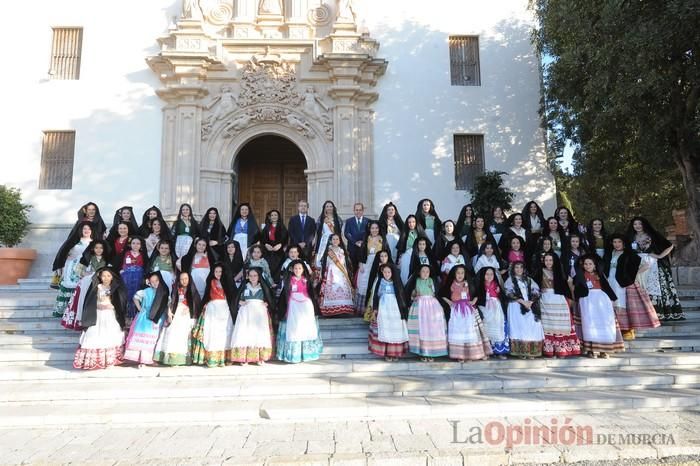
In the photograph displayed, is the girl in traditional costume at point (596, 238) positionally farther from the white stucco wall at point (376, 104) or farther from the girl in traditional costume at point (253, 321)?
the girl in traditional costume at point (253, 321)

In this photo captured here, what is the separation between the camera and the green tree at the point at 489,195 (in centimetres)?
1059

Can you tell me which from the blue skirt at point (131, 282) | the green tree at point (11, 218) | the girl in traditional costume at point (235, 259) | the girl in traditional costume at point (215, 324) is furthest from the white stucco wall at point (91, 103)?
the girl in traditional costume at point (215, 324)

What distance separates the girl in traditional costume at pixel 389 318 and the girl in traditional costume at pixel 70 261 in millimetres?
4788

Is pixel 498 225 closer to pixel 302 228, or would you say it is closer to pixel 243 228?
pixel 302 228

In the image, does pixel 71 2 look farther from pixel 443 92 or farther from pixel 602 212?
pixel 602 212

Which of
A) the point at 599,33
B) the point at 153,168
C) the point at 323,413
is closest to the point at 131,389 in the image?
the point at 323,413

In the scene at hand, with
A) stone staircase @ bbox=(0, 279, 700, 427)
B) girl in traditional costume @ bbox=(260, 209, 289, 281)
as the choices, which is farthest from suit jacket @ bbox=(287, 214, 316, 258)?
stone staircase @ bbox=(0, 279, 700, 427)

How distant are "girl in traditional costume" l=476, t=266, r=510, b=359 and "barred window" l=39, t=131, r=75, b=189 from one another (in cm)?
1056

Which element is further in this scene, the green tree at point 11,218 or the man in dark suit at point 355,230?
the green tree at point 11,218

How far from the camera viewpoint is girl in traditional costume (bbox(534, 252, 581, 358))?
652 centimetres

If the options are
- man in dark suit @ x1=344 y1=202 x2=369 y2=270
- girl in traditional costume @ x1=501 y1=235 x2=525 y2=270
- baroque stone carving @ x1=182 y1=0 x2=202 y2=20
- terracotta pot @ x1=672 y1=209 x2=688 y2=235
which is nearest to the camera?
girl in traditional costume @ x1=501 y1=235 x2=525 y2=270

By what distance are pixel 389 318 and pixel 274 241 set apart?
290 centimetres

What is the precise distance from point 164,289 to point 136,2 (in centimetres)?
968

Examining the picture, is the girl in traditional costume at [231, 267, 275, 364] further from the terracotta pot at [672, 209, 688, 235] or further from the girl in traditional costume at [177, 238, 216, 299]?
the terracotta pot at [672, 209, 688, 235]
